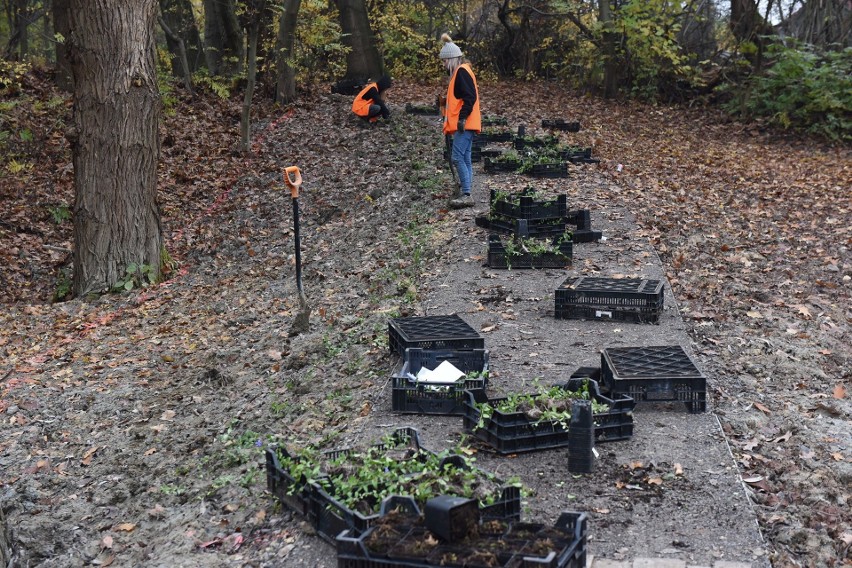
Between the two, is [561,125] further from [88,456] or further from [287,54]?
[88,456]

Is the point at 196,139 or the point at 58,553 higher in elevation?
the point at 196,139

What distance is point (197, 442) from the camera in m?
6.44

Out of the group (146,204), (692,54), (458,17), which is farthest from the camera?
(458,17)

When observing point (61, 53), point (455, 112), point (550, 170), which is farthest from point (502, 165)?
point (61, 53)

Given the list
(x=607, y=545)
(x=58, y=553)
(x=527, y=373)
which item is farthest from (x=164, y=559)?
(x=527, y=373)

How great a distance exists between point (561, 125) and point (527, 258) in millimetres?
9515

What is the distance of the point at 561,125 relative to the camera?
60.3 feet

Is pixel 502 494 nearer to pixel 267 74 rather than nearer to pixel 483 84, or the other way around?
pixel 267 74

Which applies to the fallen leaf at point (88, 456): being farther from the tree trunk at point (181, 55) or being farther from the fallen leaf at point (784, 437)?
the tree trunk at point (181, 55)

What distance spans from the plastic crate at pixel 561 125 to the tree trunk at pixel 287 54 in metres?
5.66

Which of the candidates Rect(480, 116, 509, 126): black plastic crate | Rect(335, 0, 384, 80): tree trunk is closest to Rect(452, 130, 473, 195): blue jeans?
Rect(480, 116, 509, 126): black plastic crate

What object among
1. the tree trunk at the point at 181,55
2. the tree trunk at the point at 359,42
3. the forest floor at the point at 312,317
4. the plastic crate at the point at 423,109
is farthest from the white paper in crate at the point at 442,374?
the tree trunk at the point at 359,42

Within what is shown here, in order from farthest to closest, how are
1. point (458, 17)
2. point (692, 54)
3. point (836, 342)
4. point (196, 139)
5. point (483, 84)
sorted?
point (458, 17) < point (483, 84) < point (692, 54) < point (196, 139) < point (836, 342)

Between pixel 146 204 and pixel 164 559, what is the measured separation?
25.3ft
